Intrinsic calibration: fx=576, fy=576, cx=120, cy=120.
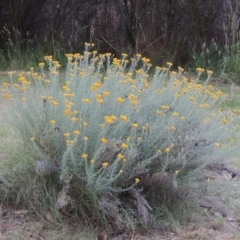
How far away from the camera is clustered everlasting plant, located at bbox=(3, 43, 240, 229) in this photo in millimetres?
3654

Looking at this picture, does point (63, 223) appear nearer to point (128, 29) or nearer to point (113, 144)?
point (113, 144)

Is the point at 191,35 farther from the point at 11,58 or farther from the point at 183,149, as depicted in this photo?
the point at 183,149

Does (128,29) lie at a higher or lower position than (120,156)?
lower

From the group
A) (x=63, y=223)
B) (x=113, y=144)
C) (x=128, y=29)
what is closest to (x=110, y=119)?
(x=113, y=144)

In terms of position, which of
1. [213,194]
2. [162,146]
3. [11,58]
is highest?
[162,146]

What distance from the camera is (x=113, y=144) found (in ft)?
11.9

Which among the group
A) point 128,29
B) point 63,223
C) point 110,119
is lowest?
point 128,29

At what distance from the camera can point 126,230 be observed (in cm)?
381

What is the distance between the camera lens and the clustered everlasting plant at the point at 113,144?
3654 millimetres

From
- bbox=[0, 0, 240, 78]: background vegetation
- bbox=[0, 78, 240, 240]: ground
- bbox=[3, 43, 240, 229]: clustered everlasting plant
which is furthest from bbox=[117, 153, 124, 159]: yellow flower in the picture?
bbox=[0, 0, 240, 78]: background vegetation

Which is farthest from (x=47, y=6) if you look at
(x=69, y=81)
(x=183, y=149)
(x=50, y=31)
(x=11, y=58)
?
(x=183, y=149)

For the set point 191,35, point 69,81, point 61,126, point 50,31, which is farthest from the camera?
point 50,31

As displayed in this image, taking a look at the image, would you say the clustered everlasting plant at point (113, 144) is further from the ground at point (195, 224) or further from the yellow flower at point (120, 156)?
the ground at point (195, 224)

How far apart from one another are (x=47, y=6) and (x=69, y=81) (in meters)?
7.03
